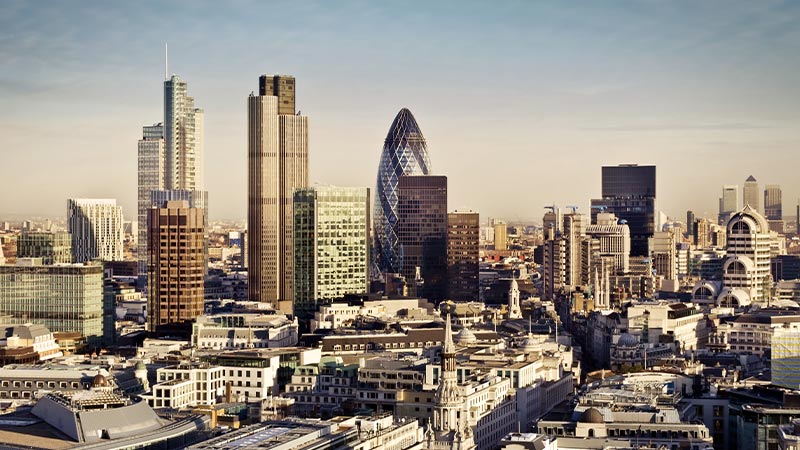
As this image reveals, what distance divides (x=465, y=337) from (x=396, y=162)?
98.0m

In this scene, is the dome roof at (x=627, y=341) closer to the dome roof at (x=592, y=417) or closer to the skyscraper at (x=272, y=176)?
the dome roof at (x=592, y=417)

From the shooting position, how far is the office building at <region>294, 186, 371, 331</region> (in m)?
132

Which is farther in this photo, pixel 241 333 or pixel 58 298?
pixel 58 298

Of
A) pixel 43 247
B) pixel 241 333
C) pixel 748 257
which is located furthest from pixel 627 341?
pixel 43 247

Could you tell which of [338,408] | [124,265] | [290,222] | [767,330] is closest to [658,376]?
[338,408]

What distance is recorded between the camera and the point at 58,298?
110 meters

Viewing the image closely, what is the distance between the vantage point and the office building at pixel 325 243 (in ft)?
431

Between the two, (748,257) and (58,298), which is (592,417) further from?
(748,257)

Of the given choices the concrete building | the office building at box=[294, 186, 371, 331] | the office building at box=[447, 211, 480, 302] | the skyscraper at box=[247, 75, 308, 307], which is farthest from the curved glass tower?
the concrete building

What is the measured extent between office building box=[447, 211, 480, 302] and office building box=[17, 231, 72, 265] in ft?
169

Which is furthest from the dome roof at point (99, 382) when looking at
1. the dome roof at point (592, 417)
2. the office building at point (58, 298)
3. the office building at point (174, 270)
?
the office building at point (174, 270)

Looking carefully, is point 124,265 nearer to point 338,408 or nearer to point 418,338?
point 418,338

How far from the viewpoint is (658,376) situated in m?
80.7

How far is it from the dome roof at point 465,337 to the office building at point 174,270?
82.2ft
